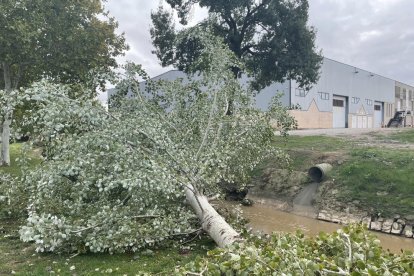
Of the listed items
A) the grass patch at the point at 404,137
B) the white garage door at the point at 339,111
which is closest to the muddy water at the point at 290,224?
the grass patch at the point at 404,137

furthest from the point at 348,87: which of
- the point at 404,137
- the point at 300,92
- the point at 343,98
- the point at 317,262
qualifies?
the point at 317,262

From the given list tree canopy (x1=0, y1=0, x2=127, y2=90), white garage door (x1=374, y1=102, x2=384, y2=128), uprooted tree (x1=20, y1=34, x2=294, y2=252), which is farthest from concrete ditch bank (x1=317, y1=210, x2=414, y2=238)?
white garage door (x1=374, y1=102, x2=384, y2=128)

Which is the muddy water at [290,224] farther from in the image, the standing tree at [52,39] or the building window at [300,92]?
the building window at [300,92]

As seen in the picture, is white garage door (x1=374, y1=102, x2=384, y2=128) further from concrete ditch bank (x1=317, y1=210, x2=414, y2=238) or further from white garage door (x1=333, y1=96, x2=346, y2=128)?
concrete ditch bank (x1=317, y1=210, x2=414, y2=238)

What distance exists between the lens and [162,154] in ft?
24.3

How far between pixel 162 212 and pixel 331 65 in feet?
119

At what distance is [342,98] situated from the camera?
139 ft

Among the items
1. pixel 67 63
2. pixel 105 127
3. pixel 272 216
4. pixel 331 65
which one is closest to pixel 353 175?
pixel 272 216

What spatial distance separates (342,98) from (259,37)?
26.0 m

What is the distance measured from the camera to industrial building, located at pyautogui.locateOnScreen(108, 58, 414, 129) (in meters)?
34.2

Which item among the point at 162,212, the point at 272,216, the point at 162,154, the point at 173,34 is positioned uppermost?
the point at 173,34

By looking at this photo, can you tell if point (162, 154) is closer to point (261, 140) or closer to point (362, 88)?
point (261, 140)

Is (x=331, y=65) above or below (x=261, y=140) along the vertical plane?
above

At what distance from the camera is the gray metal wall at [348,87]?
36969 mm
